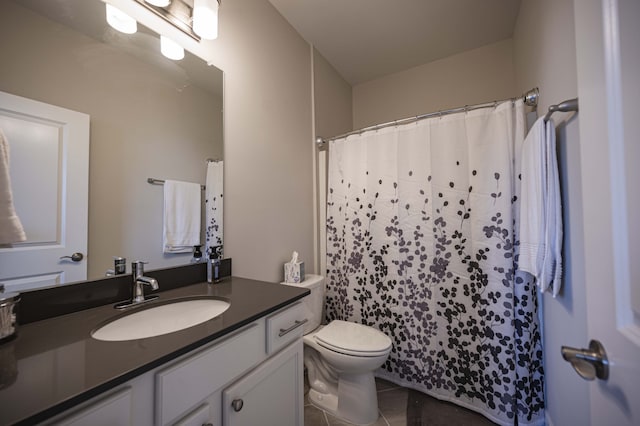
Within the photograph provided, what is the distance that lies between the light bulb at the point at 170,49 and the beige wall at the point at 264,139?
0.64ft

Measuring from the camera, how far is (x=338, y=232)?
2.08m

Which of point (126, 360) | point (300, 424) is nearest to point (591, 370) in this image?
point (126, 360)

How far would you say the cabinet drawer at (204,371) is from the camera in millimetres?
590

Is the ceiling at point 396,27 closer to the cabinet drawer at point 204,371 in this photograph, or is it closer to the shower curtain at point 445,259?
the shower curtain at point 445,259

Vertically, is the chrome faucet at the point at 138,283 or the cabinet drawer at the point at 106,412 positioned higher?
the chrome faucet at the point at 138,283

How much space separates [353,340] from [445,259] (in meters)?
0.78

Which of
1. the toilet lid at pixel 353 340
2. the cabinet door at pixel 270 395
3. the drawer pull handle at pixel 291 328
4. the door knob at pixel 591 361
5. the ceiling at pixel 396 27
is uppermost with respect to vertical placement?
the ceiling at pixel 396 27

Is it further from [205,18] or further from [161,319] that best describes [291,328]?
[205,18]

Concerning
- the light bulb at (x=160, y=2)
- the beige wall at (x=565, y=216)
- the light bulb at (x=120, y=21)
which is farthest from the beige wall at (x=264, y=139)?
the beige wall at (x=565, y=216)

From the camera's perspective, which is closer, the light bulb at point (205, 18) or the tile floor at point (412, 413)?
the light bulb at point (205, 18)

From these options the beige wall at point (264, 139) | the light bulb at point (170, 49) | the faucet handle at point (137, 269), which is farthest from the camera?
the beige wall at point (264, 139)

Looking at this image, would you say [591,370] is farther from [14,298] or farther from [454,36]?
[454,36]

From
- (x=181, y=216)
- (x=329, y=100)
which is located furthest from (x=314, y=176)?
(x=181, y=216)

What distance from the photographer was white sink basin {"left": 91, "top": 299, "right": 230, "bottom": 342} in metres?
0.81
